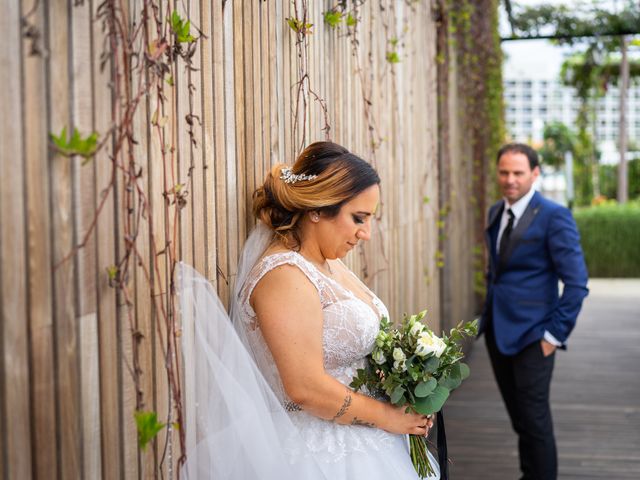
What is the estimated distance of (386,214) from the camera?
4387 mm

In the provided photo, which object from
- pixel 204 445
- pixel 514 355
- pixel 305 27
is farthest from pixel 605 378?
pixel 204 445

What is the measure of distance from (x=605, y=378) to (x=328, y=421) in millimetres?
5256

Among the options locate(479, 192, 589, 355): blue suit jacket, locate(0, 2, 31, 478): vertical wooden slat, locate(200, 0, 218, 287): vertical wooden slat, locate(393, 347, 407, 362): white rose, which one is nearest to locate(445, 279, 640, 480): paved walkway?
locate(479, 192, 589, 355): blue suit jacket

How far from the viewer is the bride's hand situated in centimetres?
238

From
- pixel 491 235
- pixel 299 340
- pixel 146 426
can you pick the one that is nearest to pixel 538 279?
pixel 491 235

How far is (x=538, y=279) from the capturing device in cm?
424

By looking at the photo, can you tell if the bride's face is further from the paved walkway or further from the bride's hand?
the paved walkway

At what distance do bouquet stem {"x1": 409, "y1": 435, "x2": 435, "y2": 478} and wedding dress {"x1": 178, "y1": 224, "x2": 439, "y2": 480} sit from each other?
4 centimetres

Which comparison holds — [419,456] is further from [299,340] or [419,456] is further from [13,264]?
[13,264]

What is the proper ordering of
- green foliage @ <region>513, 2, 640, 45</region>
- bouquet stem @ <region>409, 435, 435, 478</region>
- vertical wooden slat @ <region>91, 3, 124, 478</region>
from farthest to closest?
1. green foliage @ <region>513, 2, 640, 45</region>
2. bouquet stem @ <region>409, 435, 435, 478</region>
3. vertical wooden slat @ <region>91, 3, 124, 478</region>

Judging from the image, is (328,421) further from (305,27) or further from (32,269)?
(305,27)

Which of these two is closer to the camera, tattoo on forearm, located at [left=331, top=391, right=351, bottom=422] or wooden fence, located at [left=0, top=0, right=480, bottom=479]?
wooden fence, located at [left=0, top=0, right=480, bottom=479]

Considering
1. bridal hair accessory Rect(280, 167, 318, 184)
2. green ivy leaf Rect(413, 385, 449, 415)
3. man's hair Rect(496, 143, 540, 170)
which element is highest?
bridal hair accessory Rect(280, 167, 318, 184)

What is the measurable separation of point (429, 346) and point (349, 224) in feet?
1.31
